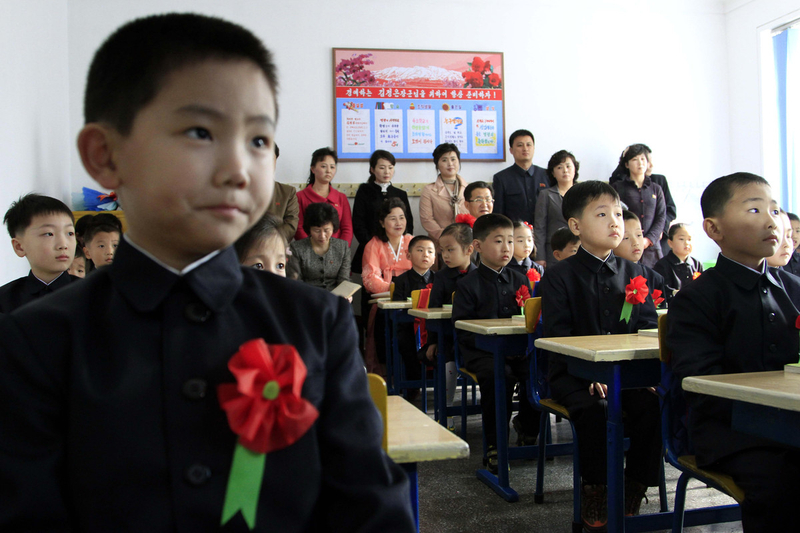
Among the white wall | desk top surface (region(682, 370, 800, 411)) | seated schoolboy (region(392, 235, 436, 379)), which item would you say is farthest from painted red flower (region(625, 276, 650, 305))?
the white wall

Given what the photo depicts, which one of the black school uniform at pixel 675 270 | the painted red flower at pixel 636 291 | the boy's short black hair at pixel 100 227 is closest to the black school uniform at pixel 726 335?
the painted red flower at pixel 636 291

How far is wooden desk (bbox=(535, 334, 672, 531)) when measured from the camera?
1.74 metres

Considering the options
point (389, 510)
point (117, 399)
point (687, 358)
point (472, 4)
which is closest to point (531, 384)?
point (687, 358)

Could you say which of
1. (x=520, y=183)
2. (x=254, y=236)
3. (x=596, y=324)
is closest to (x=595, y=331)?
(x=596, y=324)

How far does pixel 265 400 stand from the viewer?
2.11 ft

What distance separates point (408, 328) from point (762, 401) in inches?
133

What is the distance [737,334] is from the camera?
1.71 metres

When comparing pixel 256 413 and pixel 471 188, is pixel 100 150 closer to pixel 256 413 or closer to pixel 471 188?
pixel 256 413

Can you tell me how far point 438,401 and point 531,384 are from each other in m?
1.01

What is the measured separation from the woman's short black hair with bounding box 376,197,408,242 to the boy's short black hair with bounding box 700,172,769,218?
3.43 metres

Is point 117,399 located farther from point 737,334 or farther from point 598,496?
point 598,496

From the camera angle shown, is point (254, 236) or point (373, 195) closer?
point (254, 236)

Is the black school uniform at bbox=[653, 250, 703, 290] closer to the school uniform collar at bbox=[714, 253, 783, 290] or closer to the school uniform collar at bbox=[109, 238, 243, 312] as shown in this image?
the school uniform collar at bbox=[714, 253, 783, 290]

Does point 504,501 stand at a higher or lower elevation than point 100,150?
lower
